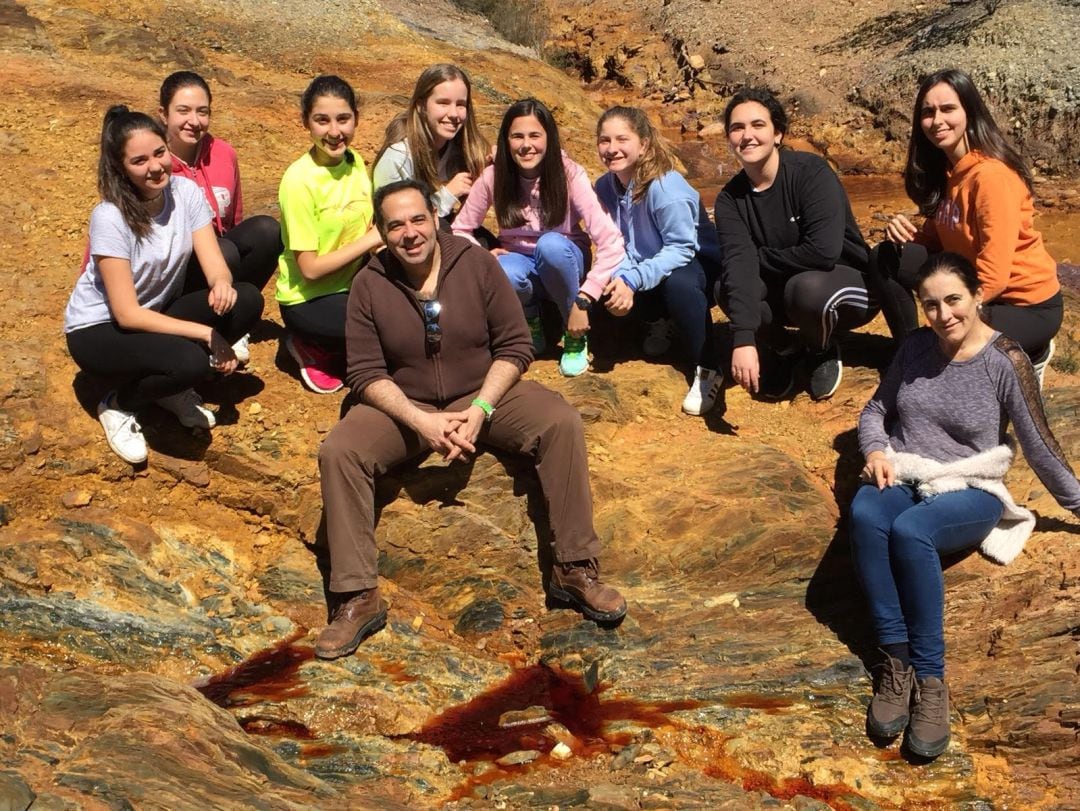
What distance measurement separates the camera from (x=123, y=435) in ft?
17.8

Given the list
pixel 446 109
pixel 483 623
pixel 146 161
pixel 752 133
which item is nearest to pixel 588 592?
pixel 483 623

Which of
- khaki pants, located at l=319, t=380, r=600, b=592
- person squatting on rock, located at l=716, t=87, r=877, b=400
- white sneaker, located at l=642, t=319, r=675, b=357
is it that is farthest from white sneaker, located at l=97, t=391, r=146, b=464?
person squatting on rock, located at l=716, t=87, r=877, b=400

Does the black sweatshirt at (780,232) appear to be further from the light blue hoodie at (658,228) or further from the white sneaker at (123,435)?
the white sneaker at (123,435)

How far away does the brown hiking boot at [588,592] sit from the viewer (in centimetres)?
496

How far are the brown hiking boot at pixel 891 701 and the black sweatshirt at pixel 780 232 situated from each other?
5.94 feet

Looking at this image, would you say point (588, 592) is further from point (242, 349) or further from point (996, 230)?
→ point (996, 230)

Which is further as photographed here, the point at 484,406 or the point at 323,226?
the point at 323,226

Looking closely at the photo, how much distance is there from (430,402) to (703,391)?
5.43ft

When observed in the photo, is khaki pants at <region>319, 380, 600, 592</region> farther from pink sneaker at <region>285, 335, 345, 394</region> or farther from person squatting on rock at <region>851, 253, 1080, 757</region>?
person squatting on rock at <region>851, 253, 1080, 757</region>

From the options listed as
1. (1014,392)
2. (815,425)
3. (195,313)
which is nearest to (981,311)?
(1014,392)

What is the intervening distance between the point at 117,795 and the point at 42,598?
1843mm

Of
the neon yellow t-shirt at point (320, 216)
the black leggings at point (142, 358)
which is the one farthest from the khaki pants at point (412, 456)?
the neon yellow t-shirt at point (320, 216)

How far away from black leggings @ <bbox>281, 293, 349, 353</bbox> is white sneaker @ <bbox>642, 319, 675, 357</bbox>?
1760mm

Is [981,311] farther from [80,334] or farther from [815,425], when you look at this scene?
[80,334]
